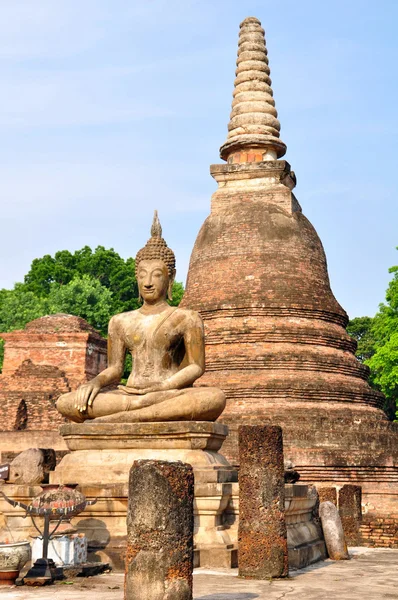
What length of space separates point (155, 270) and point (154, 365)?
1252 millimetres

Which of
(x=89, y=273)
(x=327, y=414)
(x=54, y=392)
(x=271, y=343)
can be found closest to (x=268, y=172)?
(x=271, y=343)

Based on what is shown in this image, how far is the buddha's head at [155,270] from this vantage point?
37.0 feet

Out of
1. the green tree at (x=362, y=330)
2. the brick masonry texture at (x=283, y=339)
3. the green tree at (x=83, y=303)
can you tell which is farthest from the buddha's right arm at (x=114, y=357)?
the green tree at (x=362, y=330)

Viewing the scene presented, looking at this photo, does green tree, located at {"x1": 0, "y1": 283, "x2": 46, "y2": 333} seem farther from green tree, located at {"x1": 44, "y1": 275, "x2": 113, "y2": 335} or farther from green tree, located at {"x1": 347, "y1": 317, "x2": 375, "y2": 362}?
green tree, located at {"x1": 347, "y1": 317, "x2": 375, "y2": 362}

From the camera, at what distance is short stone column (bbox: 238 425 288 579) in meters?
8.18

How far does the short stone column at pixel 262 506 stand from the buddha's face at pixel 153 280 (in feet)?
10.3

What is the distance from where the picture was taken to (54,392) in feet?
92.1

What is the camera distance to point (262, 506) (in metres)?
8.31

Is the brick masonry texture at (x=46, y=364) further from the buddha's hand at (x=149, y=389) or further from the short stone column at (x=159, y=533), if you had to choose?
the short stone column at (x=159, y=533)

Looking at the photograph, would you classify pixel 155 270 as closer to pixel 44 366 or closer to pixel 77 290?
pixel 44 366

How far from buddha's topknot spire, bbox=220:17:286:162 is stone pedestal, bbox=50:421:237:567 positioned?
1523 cm

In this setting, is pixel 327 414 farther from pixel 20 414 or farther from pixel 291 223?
pixel 20 414

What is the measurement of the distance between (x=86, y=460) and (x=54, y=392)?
59.4 feet

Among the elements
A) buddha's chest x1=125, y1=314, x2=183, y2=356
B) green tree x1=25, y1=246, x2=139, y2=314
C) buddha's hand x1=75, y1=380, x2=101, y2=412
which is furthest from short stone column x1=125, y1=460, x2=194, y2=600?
green tree x1=25, y1=246, x2=139, y2=314
